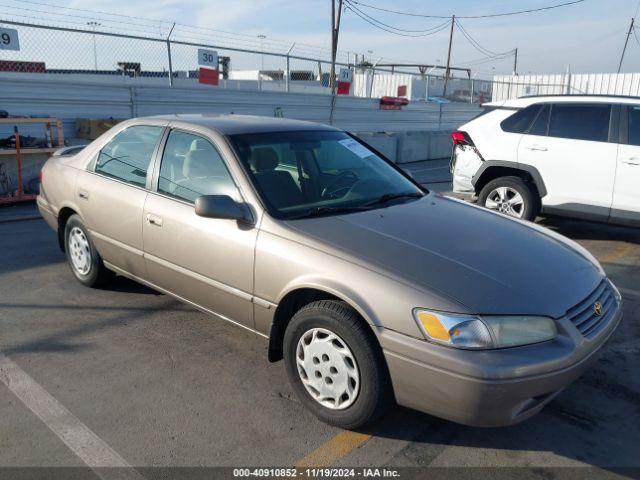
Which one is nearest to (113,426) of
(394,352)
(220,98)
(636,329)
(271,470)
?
(271,470)

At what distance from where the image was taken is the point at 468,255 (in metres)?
3.02

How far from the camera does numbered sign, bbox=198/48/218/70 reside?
1307 centimetres

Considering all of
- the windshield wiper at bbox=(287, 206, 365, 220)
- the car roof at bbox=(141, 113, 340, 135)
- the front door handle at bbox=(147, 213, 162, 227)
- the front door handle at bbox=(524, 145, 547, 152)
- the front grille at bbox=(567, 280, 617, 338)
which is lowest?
the front grille at bbox=(567, 280, 617, 338)

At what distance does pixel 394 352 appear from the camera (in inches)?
105

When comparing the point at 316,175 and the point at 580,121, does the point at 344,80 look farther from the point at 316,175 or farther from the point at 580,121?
the point at 316,175

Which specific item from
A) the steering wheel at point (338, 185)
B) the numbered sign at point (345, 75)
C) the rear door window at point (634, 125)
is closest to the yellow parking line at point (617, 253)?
the rear door window at point (634, 125)

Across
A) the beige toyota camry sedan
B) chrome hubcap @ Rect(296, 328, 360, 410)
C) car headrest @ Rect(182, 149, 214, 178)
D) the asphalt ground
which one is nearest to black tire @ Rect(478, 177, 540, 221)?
the asphalt ground

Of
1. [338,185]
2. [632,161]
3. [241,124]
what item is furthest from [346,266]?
[632,161]

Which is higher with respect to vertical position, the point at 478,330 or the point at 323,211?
the point at 323,211

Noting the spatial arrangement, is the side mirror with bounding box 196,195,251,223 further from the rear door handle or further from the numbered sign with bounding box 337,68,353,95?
the numbered sign with bounding box 337,68,353,95

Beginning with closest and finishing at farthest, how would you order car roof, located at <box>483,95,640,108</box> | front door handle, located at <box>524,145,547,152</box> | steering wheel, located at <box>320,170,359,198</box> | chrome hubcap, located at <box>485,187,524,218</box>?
steering wheel, located at <box>320,170,359,198</box> → car roof, located at <box>483,95,640,108</box> → front door handle, located at <box>524,145,547,152</box> → chrome hubcap, located at <box>485,187,524,218</box>

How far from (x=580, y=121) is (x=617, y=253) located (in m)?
1.61

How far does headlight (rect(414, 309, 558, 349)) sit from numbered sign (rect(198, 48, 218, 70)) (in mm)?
11841

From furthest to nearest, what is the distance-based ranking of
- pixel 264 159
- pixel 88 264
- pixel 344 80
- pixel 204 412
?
1. pixel 344 80
2. pixel 88 264
3. pixel 264 159
4. pixel 204 412
